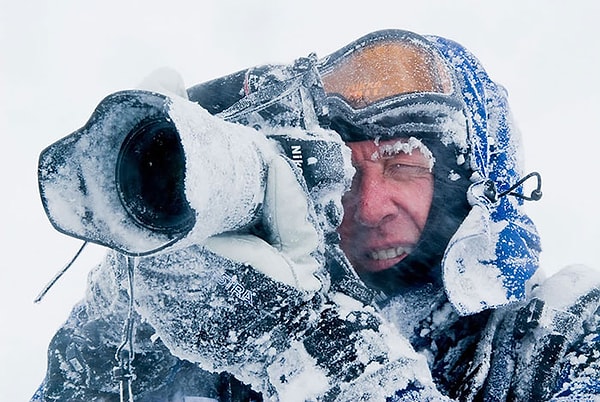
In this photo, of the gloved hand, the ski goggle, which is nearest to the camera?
the gloved hand

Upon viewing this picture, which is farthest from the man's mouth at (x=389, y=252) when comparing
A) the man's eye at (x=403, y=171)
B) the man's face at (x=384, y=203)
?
the man's eye at (x=403, y=171)

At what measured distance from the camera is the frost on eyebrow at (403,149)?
1956 millimetres

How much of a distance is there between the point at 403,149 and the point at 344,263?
→ 23.2 inches

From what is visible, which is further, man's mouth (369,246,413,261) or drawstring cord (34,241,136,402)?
man's mouth (369,246,413,261)

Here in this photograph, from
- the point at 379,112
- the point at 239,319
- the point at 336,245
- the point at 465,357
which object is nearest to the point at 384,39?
the point at 379,112

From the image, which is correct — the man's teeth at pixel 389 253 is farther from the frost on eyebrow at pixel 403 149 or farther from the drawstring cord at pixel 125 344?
the drawstring cord at pixel 125 344

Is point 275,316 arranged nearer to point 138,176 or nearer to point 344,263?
point 344,263

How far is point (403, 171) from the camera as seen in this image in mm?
2000

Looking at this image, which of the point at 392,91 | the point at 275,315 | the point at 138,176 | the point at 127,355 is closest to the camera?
the point at 138,176

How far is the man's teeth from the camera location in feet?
6.57

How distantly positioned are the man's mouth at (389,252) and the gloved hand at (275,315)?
669 mm

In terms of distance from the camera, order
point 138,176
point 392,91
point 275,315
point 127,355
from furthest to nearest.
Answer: point 392,91, point 127,355, point 275,315, point 138,176

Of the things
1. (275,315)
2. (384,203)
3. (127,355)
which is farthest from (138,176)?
(384,203)

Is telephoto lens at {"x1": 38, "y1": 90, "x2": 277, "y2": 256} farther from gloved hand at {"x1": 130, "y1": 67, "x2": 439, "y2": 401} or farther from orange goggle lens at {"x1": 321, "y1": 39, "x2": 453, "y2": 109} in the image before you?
orange goggle lens at {"x1": 321, "y1": 39, "x2": 453, "y2": 109}
